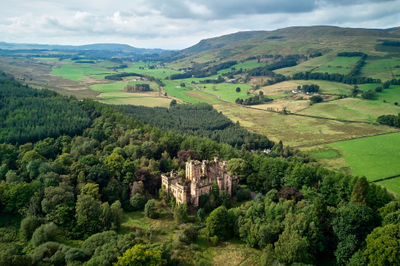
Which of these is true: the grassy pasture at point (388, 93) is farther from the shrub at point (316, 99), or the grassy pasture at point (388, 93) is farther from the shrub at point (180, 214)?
the shrub at point (180, 214)

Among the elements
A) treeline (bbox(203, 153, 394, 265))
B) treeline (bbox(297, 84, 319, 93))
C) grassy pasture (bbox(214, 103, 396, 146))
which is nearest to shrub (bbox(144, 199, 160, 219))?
treeline (bbox(203, 153, 394, 265))

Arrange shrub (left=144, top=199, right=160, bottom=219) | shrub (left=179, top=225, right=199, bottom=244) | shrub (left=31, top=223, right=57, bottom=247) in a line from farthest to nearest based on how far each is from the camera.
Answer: shrub (left=144, top=199, right=160, bottom=219)
shrub (left=179, top=225, right=199, bottom=244)
shrub (left=31, top=223, right=57, bottom=247)

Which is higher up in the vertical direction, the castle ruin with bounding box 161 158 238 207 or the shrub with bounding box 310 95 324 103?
the shrub with bounding box 310 95 324 103

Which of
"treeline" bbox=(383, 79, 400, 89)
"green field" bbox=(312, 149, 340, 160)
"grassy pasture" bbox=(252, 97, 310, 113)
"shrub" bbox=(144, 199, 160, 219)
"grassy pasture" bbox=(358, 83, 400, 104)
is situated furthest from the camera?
"treeline" bbox=(383, 79, 400, 89)

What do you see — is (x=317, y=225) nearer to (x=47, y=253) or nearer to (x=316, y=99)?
(x=47, y=253)

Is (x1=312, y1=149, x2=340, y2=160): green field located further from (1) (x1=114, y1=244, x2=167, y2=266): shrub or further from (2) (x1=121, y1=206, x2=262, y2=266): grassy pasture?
(1) (x1=114, y1=244, x2=167, y2=266): shrub

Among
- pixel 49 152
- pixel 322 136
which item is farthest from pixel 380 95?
pixel 49 152

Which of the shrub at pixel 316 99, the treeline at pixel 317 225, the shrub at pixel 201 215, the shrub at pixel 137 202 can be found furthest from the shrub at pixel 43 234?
the shrub at pixel 316 99
